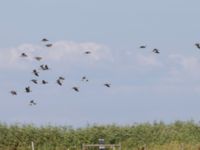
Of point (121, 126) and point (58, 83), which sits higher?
point (121, 126)

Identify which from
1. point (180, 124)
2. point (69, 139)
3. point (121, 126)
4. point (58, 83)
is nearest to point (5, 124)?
point (69, 139)

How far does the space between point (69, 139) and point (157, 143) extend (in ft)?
23.3

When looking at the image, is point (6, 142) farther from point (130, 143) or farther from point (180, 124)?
point (180, 124)

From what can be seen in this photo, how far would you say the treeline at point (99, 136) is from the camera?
50.4m

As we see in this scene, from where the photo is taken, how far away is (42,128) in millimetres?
51312

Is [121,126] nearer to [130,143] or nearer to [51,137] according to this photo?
[130,143]

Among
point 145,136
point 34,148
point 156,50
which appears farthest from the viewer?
point 145,136

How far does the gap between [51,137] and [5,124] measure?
12.0ft

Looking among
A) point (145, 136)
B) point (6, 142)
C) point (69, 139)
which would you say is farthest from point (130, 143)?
point (6, 142)

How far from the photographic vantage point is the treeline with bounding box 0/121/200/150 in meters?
50.4

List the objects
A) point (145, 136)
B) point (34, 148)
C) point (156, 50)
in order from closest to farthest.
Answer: point (156, 50), point (34, 148), point (145, 136)

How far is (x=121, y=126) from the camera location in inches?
2088

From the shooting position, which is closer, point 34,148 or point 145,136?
point 34,148

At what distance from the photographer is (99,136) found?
51.7 meters
